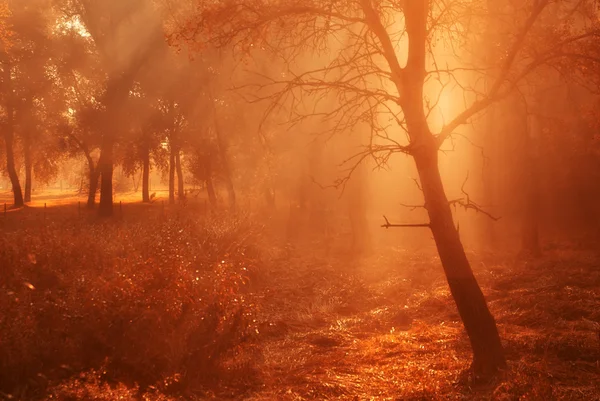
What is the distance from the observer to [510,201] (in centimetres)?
3184

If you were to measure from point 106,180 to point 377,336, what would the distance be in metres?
27.2

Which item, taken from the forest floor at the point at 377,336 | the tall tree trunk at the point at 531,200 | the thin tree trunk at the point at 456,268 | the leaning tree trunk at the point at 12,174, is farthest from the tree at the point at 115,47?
the thin tree trunk at the point at 456,268

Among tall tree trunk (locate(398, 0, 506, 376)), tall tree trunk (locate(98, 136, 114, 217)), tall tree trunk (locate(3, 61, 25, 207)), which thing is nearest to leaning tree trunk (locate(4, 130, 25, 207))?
tall tree trunk (locate(3, 61, 25, 207))

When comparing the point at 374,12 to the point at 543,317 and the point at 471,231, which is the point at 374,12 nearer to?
the point at 543,317

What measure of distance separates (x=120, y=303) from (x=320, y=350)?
3739 millimetres

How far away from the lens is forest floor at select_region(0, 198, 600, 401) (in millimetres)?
6762

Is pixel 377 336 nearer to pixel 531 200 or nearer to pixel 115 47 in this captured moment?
pixel 531 200

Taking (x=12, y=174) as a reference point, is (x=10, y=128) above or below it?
above

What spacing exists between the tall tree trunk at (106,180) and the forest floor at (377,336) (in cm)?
1845

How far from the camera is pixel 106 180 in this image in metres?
34.7

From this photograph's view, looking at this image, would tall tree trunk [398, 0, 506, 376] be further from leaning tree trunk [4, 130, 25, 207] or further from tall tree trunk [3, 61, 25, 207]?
leaning tree trunk [4, 130, 25, 207]

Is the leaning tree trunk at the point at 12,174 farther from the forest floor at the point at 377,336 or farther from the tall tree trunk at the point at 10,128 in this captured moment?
the forest floor at the point at 377,336

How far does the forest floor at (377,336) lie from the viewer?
6.76 m

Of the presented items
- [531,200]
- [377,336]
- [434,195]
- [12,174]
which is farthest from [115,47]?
[434,195]
